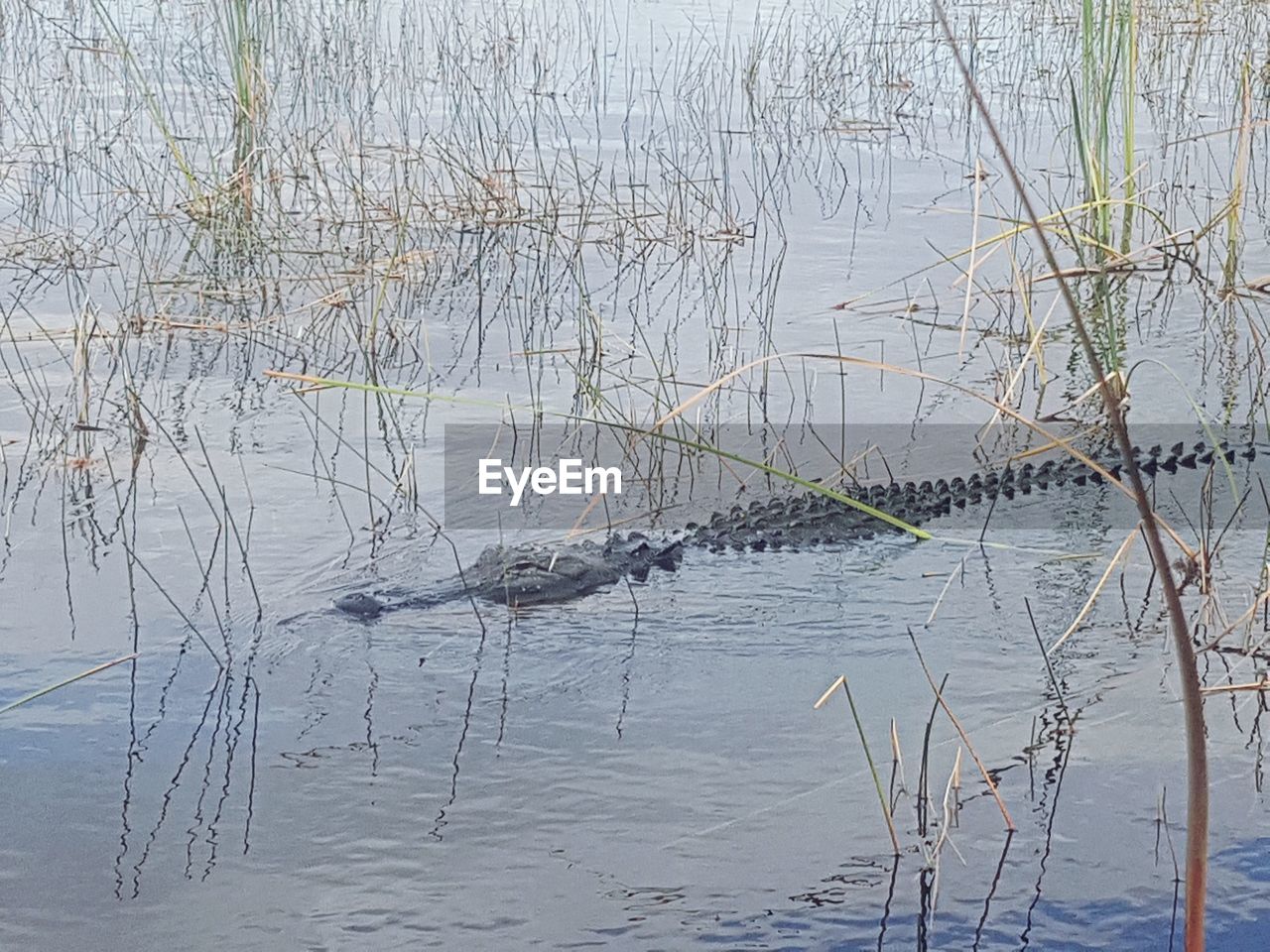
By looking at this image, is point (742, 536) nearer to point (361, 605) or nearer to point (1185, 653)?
point (361, 605)

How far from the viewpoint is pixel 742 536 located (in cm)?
470

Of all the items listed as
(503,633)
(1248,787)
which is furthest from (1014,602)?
(503,633)

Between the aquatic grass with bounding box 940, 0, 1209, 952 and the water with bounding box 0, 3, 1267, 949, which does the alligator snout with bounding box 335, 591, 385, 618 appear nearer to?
the water with bounding box 0, 3, 1267, 949

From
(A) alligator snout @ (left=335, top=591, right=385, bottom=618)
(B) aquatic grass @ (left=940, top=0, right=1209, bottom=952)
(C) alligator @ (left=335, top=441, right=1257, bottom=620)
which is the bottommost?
(A) alligator snout @ (left=335, top=591, right=385, bottom=618)

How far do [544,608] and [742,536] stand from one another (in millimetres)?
787

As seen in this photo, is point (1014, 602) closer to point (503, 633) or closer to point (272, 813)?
point (503, 633)

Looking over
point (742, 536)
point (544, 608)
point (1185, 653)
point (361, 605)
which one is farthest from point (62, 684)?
point (742, 536)

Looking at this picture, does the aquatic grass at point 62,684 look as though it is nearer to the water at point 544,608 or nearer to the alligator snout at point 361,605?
the water at point 544,608

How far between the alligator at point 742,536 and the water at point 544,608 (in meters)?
0.07

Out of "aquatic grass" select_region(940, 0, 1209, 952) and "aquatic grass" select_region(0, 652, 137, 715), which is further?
"aquatic grass" select_region(0, 652, 137, 715)

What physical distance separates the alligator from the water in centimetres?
7

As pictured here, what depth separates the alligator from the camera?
166 inches

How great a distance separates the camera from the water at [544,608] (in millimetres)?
2850

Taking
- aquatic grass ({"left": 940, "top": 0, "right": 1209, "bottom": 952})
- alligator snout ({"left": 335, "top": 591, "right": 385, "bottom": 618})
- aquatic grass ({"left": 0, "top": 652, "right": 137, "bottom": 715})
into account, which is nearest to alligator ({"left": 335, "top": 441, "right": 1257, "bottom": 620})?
alligator snout ({"left": 335, "top": 591, "right": 385, "bottom": 618})
